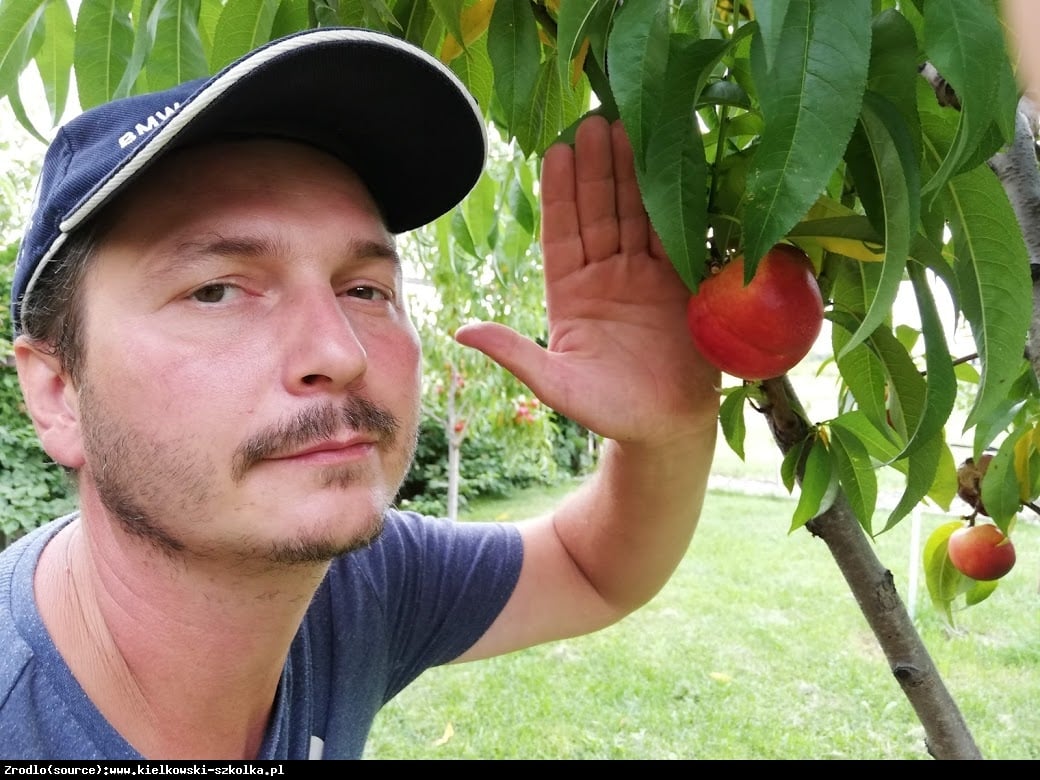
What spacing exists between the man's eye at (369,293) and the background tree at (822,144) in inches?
10.2

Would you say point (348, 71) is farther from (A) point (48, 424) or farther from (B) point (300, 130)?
(A) point (48, 424)

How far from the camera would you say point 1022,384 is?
99 centimetres

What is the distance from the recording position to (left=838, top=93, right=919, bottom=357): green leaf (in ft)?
1.71

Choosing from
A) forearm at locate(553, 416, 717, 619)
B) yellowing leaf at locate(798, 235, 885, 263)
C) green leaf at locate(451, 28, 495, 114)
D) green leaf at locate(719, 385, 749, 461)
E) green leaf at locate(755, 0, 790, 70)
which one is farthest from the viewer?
forearm at locate(553, 416, 717, 619)

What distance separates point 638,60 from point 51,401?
0.81 m

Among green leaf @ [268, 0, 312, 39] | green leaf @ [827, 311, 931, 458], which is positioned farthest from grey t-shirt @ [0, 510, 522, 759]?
green leaf @ [827, 311, 931, 458]

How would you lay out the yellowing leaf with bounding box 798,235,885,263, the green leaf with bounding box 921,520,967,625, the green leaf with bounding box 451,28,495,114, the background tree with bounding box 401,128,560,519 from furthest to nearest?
1. the background tree with bounding box 401,128,560,519
2. the green leaf with bounding box 921,520,967,625
3. the green leaf with bounding box 451,28,495,114
4. the yellowing leaf with bounding box 798,235,885,263

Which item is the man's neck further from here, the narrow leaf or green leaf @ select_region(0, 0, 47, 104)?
the narrow leaf

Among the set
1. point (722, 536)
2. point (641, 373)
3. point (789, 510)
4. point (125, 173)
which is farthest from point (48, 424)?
point (789, 510)

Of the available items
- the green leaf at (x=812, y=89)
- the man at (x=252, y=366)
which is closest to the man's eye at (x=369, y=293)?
the man at (x=252, y=366)

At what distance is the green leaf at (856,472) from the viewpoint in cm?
91

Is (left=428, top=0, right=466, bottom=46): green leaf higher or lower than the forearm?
higher

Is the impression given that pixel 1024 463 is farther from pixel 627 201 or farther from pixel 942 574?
pixel 627 201

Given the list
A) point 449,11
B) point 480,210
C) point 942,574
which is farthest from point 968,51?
point 942,574
